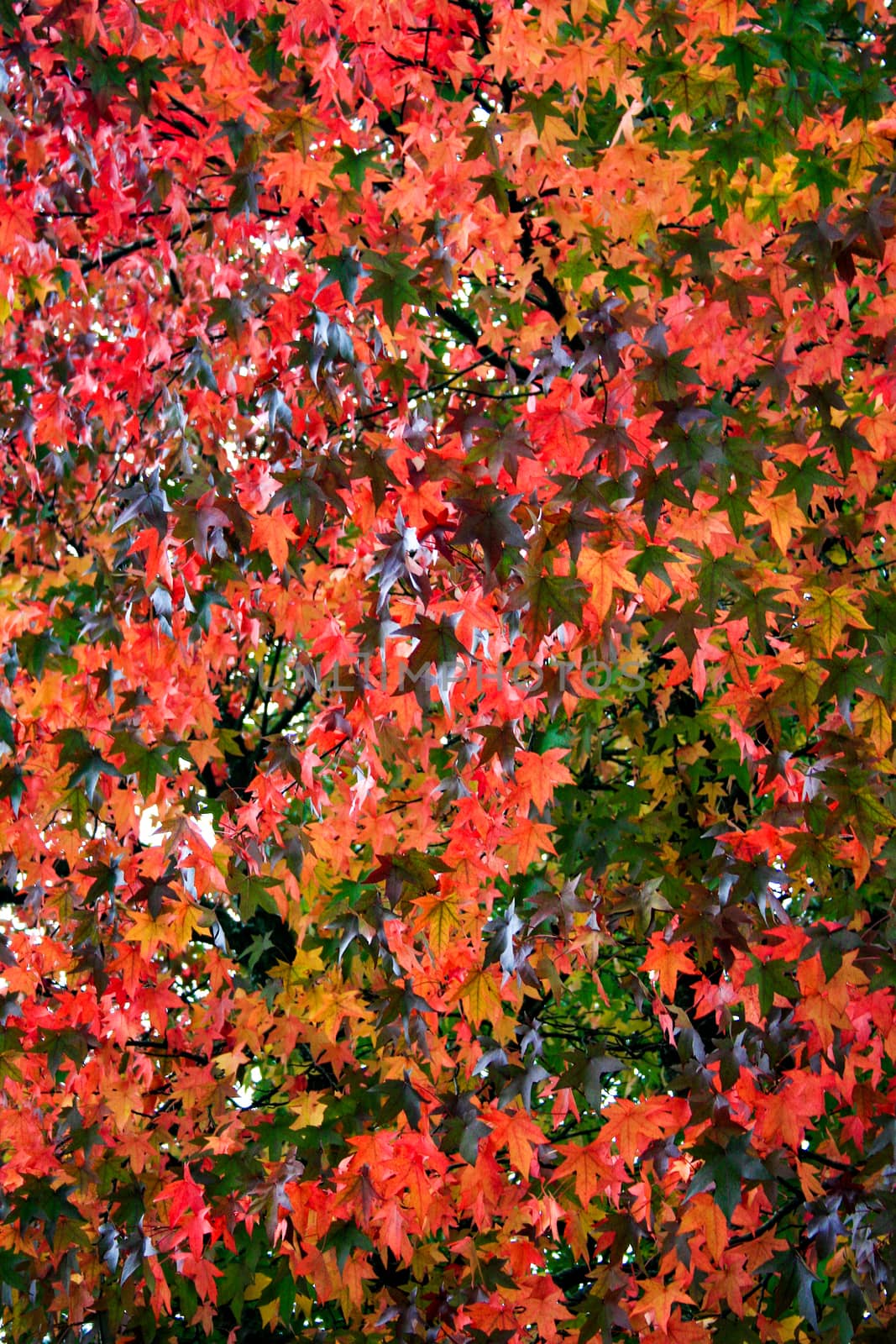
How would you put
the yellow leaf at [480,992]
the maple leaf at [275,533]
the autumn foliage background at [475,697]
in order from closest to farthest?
Result: the autumn foliage background at [475,697] → the yellow leaf at [480,992] → the maple leaf at [275,533]

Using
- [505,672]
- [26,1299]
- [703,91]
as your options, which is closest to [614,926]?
[505,672]

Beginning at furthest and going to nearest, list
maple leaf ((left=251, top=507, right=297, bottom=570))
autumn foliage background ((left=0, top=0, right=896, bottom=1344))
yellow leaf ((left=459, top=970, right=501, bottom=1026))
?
maple leaf ((left=251, top=507, right=297, bottom=570)) → yellow leaf ((left=459, top=970, right=501, bottom=1026)) → autumn foliage background ((left=0, top=0, right=896, bottom=1344))

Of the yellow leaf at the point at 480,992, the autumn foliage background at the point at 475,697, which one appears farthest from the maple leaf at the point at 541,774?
the yellow leaf at the point at 480,992

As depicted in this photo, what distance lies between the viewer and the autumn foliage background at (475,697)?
10.8 feet

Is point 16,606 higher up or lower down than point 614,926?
higher up

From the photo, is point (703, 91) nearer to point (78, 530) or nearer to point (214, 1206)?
point (214, 1206)

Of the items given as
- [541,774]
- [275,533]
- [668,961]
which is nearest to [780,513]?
[541,774]

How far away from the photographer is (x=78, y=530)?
7.80 metres

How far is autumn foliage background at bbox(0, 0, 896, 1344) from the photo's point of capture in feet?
10.8

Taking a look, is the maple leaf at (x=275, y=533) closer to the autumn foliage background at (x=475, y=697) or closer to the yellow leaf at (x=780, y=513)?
the autumn foliage background at (x=475, y=697)

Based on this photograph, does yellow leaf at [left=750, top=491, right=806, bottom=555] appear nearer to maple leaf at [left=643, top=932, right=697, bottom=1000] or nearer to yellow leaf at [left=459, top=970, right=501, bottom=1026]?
maple leaf at [left=643, top=932, right=697, bottom=1000]

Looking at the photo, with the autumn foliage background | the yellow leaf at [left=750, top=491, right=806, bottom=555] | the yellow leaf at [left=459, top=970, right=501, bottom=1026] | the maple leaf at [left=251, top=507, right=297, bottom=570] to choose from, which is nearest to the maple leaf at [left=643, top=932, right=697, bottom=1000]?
the autumn foliage background

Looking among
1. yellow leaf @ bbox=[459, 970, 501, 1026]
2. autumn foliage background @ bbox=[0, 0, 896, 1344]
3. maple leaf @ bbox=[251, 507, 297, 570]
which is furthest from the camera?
maple leaf @ bbox=[251, 507, 297, 570]

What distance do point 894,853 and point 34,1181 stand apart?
288 centimetres
